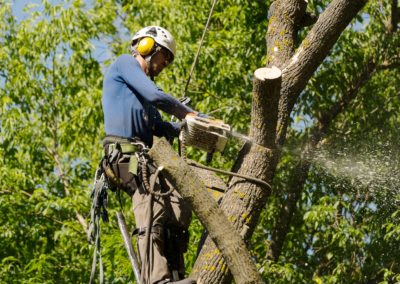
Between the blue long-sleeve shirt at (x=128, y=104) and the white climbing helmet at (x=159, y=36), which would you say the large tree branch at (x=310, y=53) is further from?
the white climbing helmet at (x=159, y=36)

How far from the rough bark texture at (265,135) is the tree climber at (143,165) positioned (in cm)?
34

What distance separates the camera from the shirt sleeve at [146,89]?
16.3ft

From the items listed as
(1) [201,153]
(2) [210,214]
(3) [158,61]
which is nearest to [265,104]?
(2) [210,214]

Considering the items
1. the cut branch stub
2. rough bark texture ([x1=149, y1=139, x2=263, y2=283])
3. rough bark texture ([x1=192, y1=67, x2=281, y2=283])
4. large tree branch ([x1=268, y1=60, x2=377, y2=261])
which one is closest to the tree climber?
rough bark texture ([x1=149, y1=139, x2=263, y2=283])

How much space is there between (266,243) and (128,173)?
4.89 metres

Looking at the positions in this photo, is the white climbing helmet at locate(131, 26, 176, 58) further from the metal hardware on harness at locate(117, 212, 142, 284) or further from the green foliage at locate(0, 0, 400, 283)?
the green foliage at locate(0, 0, 400, 283)

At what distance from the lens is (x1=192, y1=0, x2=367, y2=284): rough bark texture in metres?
4.62

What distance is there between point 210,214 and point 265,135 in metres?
0.56

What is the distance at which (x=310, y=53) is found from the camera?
16.8 ft

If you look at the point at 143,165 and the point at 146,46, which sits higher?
the point at 146,46

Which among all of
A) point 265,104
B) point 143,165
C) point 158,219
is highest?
point 265,104

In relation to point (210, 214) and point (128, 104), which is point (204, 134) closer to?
point (128, 104)

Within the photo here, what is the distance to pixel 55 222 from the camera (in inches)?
417

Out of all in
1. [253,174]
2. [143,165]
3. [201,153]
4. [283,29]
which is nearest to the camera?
[253,174]
